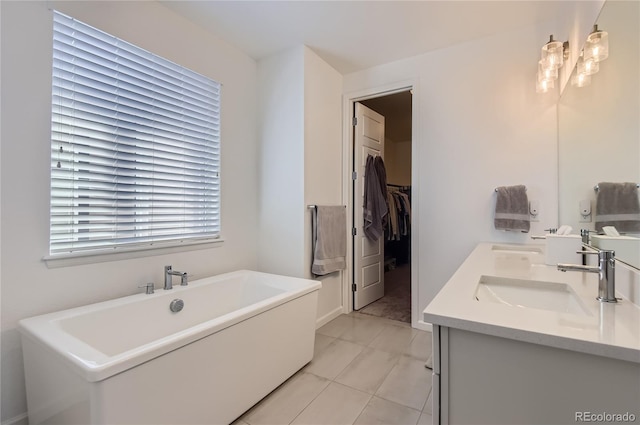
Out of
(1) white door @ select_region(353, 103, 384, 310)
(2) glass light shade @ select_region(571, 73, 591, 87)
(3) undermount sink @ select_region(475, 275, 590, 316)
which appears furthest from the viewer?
(1) white door @ select_region(353, 103, 384, 310)

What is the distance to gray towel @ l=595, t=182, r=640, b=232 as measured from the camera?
3.38 feet

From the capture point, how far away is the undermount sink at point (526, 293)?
115 cm

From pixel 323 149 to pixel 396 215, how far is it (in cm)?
196

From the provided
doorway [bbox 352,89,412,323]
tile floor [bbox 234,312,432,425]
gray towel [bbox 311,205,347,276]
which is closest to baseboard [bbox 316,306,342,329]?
tile floor [bbox 234,312,432,425]

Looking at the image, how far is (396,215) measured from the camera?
437 cm

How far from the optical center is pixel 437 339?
2.84 ft

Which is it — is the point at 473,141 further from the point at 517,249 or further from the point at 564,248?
the point at 564,248


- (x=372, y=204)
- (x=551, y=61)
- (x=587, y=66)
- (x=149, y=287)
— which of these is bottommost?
(x=149, y=287)

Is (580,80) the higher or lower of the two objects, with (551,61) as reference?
lower

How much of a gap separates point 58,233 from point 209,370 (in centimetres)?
115

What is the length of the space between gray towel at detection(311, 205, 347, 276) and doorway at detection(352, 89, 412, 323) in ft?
0.96

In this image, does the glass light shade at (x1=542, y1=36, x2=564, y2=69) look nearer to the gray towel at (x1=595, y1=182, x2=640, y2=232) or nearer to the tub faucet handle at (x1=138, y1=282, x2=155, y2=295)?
the gray towel at (x1=595, y1=182, x2=640, y2=232)

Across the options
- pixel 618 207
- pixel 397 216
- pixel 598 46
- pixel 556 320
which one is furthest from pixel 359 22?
pixel 397 216

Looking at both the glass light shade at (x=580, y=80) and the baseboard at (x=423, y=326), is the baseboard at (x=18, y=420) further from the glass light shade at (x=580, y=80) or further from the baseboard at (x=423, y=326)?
the glass light shade at (x=580, y=80)
